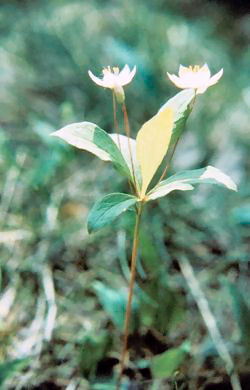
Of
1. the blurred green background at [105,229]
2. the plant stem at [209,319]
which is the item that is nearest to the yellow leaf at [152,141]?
the blurred green background at [105,229]

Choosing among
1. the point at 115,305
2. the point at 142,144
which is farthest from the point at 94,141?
the point at 115,305

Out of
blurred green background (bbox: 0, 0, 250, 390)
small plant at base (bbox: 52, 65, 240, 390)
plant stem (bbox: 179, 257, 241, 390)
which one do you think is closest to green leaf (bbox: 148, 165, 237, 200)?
small plant at base (bbox: 52, 65, 240, 390)

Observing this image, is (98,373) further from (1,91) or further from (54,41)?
(54,41)

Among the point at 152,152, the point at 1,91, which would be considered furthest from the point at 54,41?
the point at 152,152

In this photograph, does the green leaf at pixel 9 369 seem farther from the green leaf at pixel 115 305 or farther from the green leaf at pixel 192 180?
the green leaf at pixel 192 180

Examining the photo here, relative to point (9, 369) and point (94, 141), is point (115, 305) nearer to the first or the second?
point (9, 369)

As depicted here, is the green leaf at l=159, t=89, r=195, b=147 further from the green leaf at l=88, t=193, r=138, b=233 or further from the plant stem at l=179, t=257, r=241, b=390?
the plant stem at l=179, t=257, r=241, b=390
